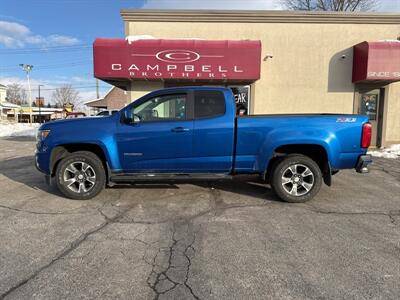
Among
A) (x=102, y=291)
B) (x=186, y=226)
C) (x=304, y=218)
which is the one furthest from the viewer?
(x=304, y=218)

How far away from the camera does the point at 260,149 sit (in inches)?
217

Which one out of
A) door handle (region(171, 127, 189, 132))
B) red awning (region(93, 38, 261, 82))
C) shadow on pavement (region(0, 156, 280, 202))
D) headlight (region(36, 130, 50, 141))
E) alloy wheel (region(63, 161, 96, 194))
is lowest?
shadow on pavement (region(0, 156, 280, 202))

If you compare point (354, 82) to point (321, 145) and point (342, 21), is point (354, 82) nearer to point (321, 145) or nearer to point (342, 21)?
point (342, 21)

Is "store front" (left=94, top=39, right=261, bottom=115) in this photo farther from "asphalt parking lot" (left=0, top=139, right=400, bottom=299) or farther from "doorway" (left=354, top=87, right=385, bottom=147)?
"asphalt parking lot" (left=0, top=139, right=400, bottom=299)

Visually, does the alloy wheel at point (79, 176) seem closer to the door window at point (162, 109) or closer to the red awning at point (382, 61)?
the door window at point (162, 109)

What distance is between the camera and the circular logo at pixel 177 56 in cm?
1173

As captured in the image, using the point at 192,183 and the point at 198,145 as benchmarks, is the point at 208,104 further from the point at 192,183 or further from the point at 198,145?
the point at 192,183

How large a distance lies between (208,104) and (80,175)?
2627 mm

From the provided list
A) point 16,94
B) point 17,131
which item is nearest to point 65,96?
point 16,94

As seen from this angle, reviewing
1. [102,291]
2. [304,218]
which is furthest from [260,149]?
[102,291]

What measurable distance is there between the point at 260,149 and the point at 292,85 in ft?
28.7

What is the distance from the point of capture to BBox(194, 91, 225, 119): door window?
5.62 meters

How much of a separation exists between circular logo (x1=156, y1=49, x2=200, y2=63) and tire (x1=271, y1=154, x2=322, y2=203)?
7370mm

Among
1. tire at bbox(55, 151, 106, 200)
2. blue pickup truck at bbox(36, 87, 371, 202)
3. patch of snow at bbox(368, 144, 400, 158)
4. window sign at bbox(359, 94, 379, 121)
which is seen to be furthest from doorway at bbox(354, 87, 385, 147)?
tire at bbox(55, 151, 106, 200)
